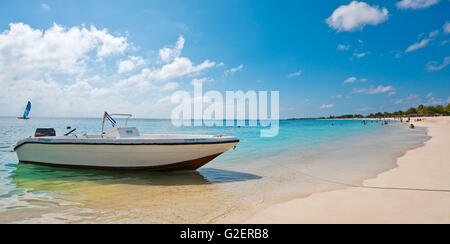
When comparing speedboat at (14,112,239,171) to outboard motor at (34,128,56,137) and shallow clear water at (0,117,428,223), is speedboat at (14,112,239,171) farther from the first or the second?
outboard motor at (34,128,56,137)

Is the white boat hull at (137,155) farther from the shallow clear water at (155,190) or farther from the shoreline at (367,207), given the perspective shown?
the shoreline at (367,207)

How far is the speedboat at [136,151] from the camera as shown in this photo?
7949 mm

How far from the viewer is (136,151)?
8078 mm

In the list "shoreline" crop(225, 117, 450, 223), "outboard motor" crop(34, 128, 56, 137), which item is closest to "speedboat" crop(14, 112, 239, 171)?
"outboard motor" crop(34, 128, 56, 137)

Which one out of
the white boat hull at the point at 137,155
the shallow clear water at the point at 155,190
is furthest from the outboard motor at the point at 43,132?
the white boat hull at the point at 137,155

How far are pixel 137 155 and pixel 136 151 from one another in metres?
0.17

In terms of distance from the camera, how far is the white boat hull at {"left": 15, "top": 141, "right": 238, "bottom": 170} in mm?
8047

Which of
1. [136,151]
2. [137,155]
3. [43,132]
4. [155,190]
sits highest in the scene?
[43,132]

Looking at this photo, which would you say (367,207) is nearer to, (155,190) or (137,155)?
(155,190)

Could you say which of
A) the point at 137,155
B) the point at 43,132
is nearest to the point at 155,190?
the point at 137,155
